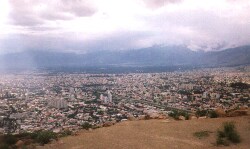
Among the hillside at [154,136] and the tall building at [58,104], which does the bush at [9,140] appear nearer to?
the hillside at [154,136]

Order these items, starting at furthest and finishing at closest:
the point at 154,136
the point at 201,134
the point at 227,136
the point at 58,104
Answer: the point at 58,104
the point at 154,136
the point at 201,134
the point at 227,136

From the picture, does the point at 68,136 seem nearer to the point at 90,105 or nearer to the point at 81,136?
the point at 81,136

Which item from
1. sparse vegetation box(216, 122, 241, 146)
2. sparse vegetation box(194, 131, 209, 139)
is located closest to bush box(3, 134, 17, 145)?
sparse vegetation box(194, 131, 209, 139)

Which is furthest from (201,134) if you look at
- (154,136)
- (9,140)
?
(9,140)

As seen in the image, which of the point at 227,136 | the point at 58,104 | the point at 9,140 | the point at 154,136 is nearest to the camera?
the point at 227,136

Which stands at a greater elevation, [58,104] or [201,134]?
[201,134]

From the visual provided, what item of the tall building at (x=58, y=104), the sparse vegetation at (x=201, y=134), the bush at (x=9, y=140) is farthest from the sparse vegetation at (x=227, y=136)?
the tall building at (x=58, y=104)

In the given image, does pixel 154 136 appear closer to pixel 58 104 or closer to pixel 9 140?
pixel 9 140

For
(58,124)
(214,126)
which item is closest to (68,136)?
(214,126)
